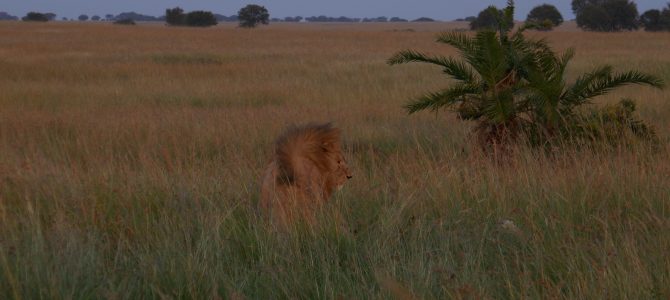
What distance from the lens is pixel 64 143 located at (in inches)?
313

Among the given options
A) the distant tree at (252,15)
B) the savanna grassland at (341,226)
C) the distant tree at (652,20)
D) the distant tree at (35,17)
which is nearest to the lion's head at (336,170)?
the savanna grassland at (341,226)

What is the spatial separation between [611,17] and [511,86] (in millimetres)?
59371

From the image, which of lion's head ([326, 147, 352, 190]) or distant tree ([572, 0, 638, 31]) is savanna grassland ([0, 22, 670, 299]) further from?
distant tree ([572, 0, 638, 31])

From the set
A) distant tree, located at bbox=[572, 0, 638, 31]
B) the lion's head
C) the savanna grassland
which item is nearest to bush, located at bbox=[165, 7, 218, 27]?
distant tree, located at bbox=[572, 0, 638, 31]

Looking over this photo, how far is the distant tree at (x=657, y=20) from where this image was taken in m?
61.1

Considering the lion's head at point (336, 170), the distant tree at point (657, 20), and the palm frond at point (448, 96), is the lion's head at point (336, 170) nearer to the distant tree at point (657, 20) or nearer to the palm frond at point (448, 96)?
the palm frond at point (448, 96)

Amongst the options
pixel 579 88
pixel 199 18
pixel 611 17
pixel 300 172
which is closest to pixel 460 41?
pixel 579 88

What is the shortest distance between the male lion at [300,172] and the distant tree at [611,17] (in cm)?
6121

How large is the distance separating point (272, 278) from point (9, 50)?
2346cm

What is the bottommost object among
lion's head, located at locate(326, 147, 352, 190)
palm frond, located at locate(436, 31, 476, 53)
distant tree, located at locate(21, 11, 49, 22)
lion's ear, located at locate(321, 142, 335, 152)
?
distant tree, located at locate(21, 11, 49, 22)

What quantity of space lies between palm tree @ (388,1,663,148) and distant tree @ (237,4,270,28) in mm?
68872

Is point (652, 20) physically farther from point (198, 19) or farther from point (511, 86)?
point (511, 86)

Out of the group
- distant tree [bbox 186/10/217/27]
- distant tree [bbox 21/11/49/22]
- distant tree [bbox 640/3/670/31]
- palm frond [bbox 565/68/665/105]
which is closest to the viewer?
palm frond [bbox 565/68/665/105]

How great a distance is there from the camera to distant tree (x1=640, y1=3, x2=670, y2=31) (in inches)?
2406
